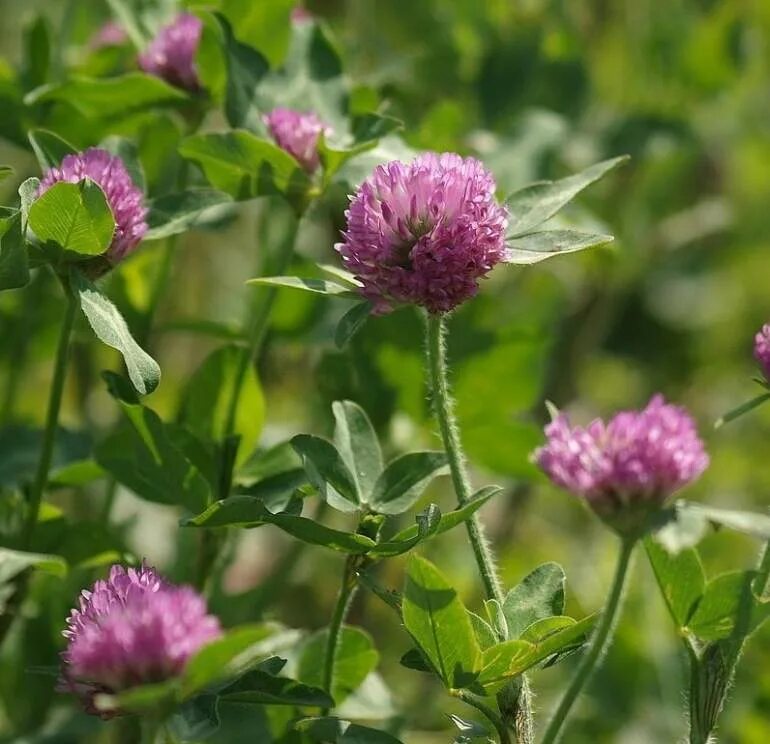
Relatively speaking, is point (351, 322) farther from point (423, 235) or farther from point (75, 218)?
point (75, 218)

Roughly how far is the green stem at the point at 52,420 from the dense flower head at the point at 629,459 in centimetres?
32

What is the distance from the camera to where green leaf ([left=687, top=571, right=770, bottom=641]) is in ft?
2.59

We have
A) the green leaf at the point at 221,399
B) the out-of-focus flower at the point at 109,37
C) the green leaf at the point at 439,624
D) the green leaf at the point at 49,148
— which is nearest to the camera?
the green leaf at the point at 439,624

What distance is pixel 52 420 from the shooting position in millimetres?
931

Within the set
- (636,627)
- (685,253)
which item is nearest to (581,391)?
(685,253)

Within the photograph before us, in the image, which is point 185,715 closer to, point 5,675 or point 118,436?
point 118,436

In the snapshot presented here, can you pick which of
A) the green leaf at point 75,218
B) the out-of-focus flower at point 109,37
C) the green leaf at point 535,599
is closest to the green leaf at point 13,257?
the green leaf at point 75,218

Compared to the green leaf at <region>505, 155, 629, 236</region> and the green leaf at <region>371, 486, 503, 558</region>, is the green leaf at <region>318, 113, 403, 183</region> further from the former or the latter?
the green leaf at <region>371, 486, 503, 558</region>

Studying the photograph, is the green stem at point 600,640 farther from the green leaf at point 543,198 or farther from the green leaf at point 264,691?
the green leaf at point 543,198

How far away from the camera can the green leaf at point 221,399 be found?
3.48ft

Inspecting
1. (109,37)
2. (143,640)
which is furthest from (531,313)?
(143,640)

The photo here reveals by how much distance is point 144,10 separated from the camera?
126 cm

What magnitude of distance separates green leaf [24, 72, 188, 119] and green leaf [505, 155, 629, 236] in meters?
0.35

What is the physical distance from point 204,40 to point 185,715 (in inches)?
22.9
